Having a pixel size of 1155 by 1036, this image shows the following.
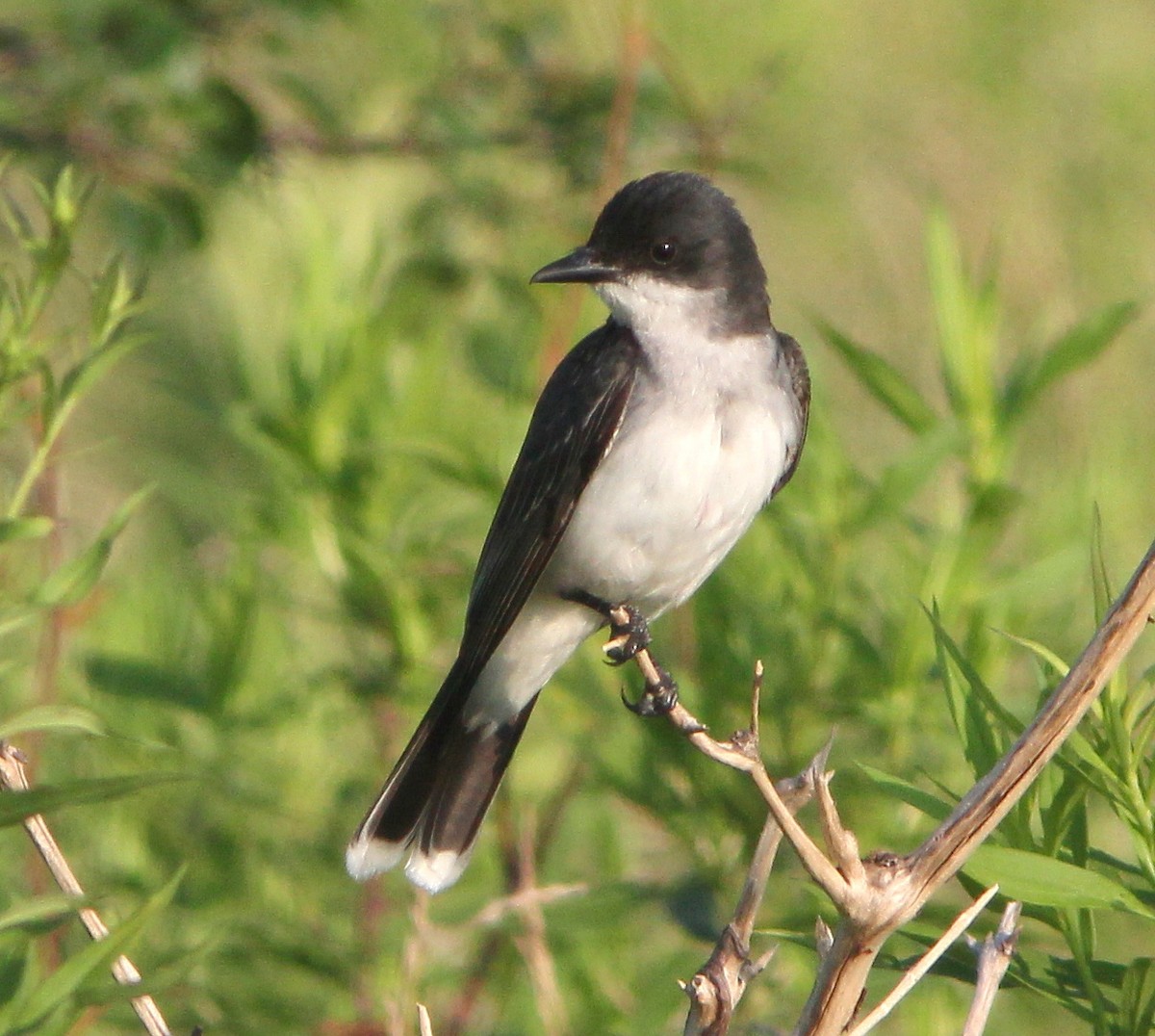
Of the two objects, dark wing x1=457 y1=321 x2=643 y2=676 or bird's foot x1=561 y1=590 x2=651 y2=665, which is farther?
dark wing x1=457 y1=321 x2=643 y2=676

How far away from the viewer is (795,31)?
8727mm

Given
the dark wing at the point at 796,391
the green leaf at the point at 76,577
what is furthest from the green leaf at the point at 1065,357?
the green leaf at the point at 76,577

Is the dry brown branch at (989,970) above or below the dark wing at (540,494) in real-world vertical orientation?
above

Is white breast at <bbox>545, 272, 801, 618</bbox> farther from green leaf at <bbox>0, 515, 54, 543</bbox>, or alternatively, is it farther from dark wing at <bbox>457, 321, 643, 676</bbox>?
green leaf at <bbox>0, 515, 54, 543</bbox>

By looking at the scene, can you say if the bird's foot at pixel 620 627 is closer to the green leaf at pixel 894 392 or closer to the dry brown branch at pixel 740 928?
the green leaf at pixel 894 392

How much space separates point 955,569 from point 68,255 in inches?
83.2

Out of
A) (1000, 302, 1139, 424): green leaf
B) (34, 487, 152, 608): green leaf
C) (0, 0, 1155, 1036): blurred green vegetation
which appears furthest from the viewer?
(0, 0, 1155, 1036): blurred green vegetation

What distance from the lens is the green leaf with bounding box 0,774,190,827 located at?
180 cm

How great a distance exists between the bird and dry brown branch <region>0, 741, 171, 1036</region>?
1769 millimetres

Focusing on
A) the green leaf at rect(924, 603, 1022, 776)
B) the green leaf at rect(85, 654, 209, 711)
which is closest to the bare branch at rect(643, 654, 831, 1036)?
the green leaf at rect(924, 603, 1022, 776)

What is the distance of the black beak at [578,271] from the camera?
13.3 ft

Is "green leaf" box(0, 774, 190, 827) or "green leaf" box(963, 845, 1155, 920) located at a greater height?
"green leaf" box(0, 774, 190, 827)

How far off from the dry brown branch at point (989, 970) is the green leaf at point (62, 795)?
912mm

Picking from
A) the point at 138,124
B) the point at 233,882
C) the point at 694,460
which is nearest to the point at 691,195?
the point at 694,460
